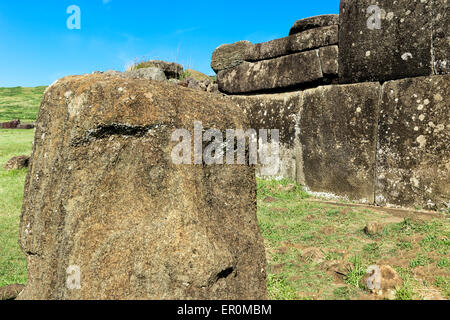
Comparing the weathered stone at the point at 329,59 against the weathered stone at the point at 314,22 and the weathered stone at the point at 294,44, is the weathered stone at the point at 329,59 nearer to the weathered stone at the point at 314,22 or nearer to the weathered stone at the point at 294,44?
the weathered stone at the point at 294,44

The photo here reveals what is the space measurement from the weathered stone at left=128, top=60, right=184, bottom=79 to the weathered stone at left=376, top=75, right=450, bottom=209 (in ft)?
23.7

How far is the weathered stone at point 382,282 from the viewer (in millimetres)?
2572

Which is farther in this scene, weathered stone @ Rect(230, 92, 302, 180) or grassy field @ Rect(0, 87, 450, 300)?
weathered stone @ Rect(230, 92, 302, 180)

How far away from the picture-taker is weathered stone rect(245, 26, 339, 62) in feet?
17.8

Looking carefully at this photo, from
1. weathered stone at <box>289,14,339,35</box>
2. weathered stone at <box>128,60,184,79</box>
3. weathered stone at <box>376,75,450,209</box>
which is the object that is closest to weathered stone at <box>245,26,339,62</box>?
weathered stone at <box>289,14,339,35</box>

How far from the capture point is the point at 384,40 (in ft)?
15.6

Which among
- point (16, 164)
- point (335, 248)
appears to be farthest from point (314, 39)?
point (16, 164)

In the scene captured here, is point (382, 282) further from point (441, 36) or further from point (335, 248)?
point (441, 36)

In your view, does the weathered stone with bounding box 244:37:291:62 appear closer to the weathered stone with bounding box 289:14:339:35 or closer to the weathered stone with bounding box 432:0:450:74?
the weathered stone with bounding box 289:14:339:35

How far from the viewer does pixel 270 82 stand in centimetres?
620

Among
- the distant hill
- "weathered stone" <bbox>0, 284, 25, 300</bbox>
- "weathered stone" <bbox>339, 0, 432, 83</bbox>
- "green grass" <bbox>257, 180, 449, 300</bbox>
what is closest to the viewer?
"green grass" <bbox>257, 180, 449, 300</bbox>

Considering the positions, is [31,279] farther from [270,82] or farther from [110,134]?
[270,82]

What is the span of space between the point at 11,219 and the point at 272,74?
14.2 ft
